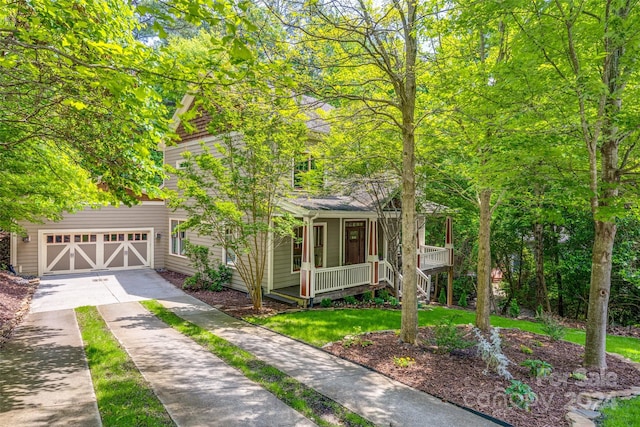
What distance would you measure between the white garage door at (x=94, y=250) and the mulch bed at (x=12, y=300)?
1.62 metres

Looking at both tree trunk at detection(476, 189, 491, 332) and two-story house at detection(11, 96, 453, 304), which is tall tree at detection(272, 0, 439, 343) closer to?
tree trunk at detection(476, 189, 491, 332)

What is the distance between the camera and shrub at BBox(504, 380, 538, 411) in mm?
4773

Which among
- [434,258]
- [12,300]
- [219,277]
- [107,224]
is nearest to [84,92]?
[12,300]

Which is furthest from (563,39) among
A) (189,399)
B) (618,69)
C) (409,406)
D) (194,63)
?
(189,399)

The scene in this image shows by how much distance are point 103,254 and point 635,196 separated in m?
17.5

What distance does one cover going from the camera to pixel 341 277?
12.1m

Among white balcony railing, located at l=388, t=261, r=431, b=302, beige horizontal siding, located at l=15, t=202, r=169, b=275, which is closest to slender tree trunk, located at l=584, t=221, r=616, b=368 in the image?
white balcony railing, located at l=388, t=261, r=431, b=302

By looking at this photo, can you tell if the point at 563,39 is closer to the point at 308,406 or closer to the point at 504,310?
the point at 308,406

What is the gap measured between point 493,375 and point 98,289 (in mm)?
12002

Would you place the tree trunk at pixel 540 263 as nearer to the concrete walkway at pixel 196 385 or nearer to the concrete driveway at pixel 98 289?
the concrete walkway at pixel 196 385

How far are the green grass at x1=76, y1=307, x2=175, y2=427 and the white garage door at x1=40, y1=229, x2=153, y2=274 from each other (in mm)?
9038

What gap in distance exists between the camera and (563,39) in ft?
18.3

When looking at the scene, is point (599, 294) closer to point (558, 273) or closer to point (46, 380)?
point (46, 380)

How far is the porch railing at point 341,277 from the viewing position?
11438 millimetres
